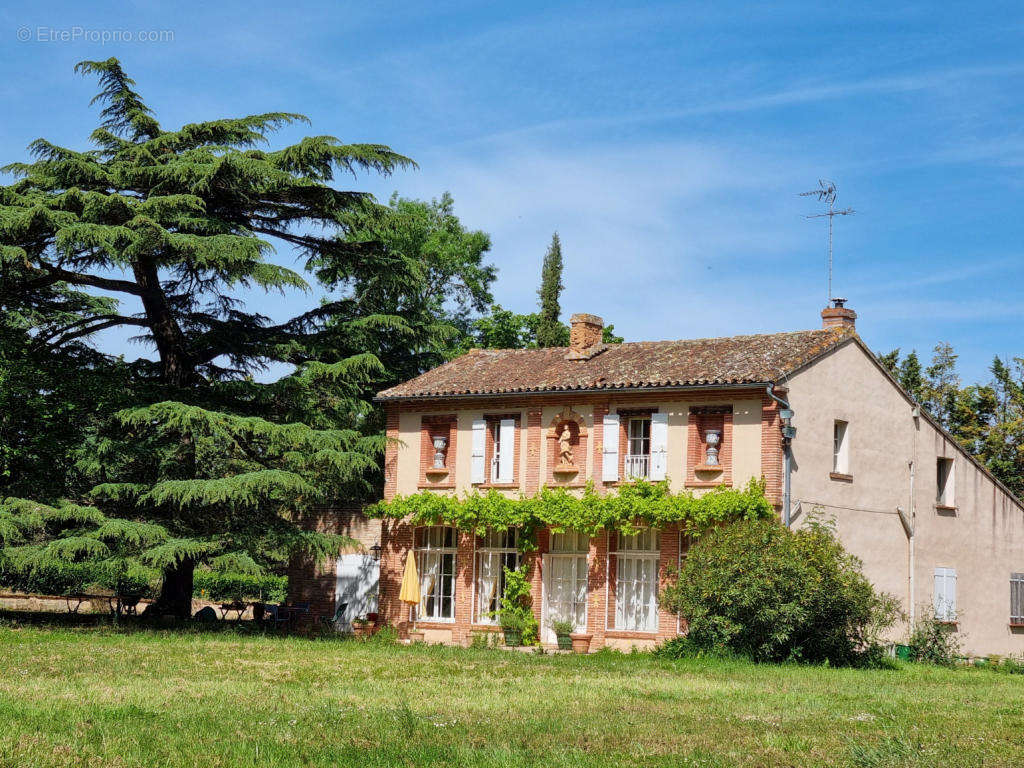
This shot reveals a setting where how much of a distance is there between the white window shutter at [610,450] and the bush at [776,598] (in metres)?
3.80

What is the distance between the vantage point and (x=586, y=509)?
28094 millimetres

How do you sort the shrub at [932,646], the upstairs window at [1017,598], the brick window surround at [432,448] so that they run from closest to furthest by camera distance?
the shrub at [932,646], the brick window surround at [432,448], the upstairs window at [1017,598]

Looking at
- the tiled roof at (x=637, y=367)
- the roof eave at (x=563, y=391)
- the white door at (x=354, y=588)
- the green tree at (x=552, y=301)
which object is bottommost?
the white door at (x=354, y=588)

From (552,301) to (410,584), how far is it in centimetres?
1860

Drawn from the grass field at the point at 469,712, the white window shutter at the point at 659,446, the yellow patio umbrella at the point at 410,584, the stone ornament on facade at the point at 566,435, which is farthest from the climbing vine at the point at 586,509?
the grass field at the point at 469,712

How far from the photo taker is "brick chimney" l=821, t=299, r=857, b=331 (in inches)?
1190

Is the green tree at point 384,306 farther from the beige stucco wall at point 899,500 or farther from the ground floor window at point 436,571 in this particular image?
the beige stucco wall at point 899,500

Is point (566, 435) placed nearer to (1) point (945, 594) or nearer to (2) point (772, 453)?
(2) point (772, 453)

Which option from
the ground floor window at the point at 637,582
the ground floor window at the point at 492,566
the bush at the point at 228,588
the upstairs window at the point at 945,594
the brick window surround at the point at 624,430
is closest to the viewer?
the ground floor window at the point at 637,582

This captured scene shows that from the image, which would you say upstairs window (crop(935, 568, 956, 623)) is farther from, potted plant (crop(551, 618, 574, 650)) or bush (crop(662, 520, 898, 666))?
potted plant (crop(551, 618, 574, 650))

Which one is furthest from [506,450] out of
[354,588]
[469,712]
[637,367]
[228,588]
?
[228,588]

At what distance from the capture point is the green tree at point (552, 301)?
4509cm

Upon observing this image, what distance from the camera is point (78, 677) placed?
1719 centimetres

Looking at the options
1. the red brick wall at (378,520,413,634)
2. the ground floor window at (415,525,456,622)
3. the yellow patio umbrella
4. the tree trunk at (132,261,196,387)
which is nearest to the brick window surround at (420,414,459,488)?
the ground floor window at (415,525,456,622)
